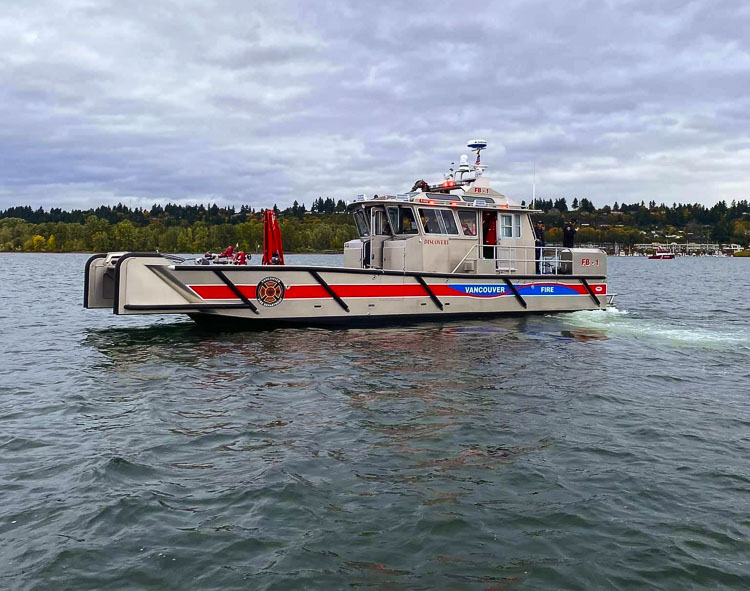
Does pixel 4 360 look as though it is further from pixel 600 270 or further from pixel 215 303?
pixel 600 270

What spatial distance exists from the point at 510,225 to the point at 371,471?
13.6 meters

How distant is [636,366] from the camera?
39.6 ft

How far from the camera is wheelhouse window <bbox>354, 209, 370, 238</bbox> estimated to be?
18.1 metres

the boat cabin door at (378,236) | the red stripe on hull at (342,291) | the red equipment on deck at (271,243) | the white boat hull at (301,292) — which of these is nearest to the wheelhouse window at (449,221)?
the white boat hull at (301,292)

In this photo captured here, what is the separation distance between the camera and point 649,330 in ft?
55.6

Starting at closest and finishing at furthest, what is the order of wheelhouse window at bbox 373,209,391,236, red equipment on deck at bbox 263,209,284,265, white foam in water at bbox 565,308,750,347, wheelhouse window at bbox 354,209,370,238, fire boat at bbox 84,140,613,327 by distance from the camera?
1. fire boat at bbox 84,140,613,327
2. white foam in water at bbox 565,308,750,347
3. red equipment on deck at bbox 263,209,284,265
4. wheelhouse window at bbox 373,209,391,236
5. wheelhouse window at bbox 354,209,370,238

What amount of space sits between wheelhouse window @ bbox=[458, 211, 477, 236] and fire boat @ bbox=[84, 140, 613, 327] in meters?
0.03

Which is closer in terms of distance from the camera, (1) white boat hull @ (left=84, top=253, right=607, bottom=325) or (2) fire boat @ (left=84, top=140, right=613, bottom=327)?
(1) white boat hull @ (left=84, top=253, right=607, bottom=325)

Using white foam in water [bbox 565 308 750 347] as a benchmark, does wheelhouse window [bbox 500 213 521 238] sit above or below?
above

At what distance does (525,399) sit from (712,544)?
4351 mm

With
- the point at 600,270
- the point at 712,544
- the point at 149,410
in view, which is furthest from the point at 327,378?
the point at 600,270

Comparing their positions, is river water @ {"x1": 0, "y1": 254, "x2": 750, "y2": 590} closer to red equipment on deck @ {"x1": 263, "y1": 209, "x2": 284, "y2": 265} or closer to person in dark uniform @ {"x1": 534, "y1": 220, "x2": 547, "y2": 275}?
red equipment on deck @ {"x1": 263, "y1": 209, "x2": 284, "y2": 265}


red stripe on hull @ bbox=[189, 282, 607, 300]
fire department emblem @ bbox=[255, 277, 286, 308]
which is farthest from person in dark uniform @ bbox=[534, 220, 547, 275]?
fire department emblem @ bbox=[255, 277, 286, 308]

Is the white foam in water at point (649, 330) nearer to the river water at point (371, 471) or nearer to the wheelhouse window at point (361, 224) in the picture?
the river water at point (371, 471)
